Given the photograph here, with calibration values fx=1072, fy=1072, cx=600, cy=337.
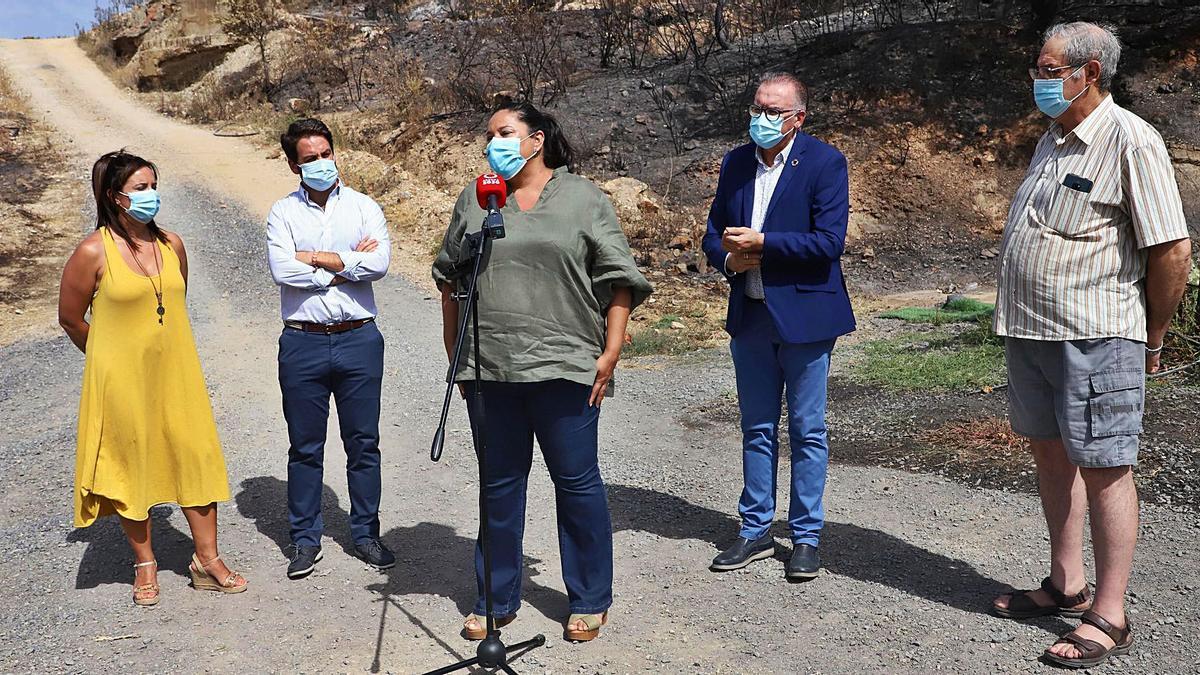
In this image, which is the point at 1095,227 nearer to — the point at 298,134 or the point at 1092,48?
the point at 1092,48

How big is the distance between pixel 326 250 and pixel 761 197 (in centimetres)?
183

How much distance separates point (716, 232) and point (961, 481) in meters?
2.03

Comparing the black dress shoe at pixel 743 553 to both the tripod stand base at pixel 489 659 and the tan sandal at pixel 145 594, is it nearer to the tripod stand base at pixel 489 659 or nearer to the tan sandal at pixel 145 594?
the tripod stand base at pixel 489 659

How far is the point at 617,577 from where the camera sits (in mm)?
4441

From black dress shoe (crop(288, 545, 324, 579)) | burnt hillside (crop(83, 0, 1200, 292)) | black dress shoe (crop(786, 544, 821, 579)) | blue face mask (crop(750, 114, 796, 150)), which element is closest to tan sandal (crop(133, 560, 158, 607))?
black dress shoe (crop(288, 545, 324, 579))

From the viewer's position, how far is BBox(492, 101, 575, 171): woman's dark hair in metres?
3.63

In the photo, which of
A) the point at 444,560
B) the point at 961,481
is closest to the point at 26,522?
the point at 444,560

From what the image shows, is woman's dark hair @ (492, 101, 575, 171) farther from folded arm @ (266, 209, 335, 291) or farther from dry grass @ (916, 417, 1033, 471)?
dry grass @ (916, 417, 1033, 471)

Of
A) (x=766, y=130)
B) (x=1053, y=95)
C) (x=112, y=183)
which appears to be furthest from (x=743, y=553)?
(x=112, y=183)

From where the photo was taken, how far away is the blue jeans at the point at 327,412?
14.7 ft

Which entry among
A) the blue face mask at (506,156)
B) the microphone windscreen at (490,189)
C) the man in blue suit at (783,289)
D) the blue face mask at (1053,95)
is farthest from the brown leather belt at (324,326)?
the blue face mask at (1053,95)

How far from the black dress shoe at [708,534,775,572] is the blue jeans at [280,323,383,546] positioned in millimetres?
1521

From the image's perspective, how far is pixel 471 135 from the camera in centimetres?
1609

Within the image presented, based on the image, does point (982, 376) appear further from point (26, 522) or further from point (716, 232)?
point (26, 522)
